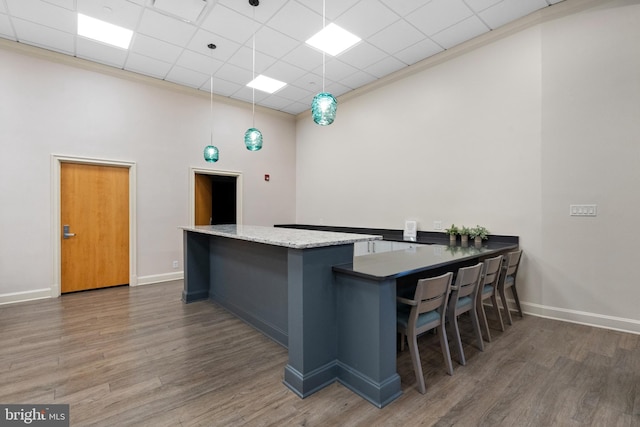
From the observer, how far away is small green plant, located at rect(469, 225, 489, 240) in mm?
3805

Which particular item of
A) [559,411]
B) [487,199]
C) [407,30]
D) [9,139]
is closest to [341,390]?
[559,411]

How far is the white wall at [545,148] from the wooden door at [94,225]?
457 centimetres

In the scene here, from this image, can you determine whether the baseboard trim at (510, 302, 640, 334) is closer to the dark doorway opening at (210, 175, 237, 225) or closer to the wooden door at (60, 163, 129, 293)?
the dark doorway opening at (210, 175, 237, 225)

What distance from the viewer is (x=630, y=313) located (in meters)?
2.98

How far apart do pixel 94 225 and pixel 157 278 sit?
1.28 meters

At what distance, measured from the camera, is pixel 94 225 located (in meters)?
4.71

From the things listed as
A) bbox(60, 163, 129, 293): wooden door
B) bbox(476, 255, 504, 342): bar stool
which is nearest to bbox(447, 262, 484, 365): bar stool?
bbox(476, 255, 504, 342): bar stool

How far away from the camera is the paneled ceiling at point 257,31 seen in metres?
3.27

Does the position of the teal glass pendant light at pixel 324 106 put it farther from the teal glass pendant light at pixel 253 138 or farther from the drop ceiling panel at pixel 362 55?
the drop ceiling panel at pixel 362 55

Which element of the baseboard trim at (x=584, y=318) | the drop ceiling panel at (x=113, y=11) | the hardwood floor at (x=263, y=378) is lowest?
the hardwood floor at (x=263, y=378)

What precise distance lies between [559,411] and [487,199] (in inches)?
102

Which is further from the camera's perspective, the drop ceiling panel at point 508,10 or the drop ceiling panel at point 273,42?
the drop ceiling panel at point 273,42

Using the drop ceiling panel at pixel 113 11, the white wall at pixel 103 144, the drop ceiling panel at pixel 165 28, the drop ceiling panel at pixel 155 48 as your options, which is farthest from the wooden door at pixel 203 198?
the drop ceiling panel at pixel 113 11

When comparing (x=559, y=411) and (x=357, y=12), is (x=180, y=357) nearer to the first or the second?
(x=559, y=411)
